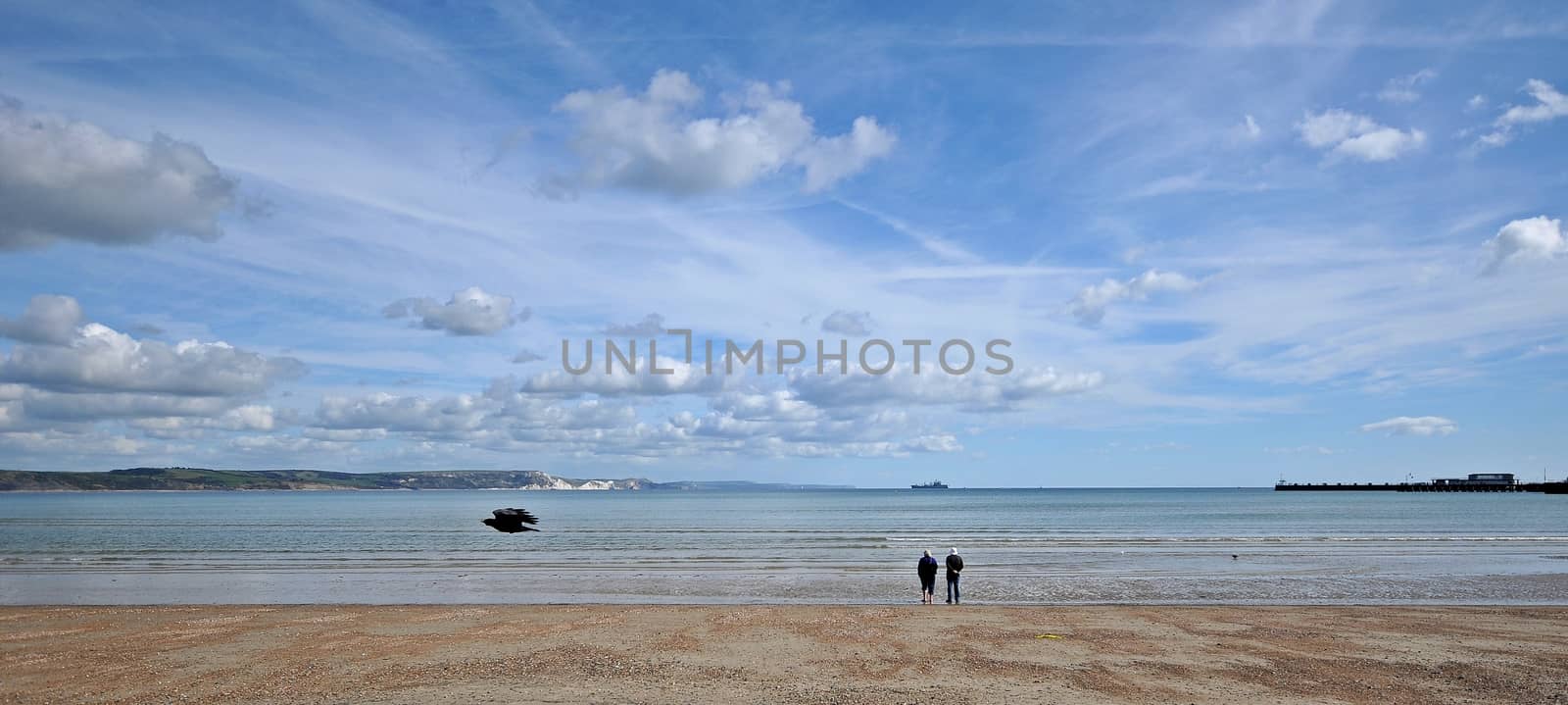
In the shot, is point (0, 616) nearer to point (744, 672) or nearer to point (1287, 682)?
point (744, 672)

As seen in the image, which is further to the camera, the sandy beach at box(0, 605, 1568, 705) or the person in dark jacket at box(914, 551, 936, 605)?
the person in dark jacket at box(914, 551, 936, 605)

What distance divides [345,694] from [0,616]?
16.8 m

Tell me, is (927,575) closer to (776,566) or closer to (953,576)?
(953,576)

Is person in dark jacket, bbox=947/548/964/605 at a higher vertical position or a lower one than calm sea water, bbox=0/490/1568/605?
higher

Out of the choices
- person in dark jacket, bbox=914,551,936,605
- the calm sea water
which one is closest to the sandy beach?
person in dark jacket, bbox=914,551,936,605

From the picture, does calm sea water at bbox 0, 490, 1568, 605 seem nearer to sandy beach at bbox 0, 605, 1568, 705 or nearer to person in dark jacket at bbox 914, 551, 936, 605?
person in dark jacket at bbox 914, 551, 936, 605

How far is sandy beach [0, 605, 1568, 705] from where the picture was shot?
15.4 m

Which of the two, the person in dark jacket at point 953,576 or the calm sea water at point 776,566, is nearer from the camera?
the person in dark jacket at point 953,576

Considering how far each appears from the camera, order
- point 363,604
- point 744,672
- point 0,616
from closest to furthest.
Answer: point 744,672, point 0,616, point 363,604

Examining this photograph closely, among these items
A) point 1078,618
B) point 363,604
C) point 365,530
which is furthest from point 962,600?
point 365,530

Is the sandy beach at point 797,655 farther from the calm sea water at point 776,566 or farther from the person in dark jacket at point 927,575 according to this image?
the calm sea water at point 776,566

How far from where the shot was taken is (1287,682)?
52.0 ft

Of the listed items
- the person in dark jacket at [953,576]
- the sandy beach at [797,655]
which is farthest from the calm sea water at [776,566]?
the sandy beach at [797,655]

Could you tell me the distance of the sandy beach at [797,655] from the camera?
15.4 meters
